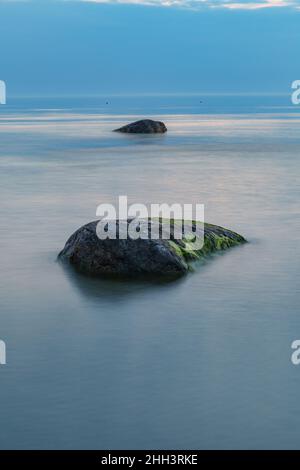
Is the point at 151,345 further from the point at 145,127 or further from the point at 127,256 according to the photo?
the point at 145,127

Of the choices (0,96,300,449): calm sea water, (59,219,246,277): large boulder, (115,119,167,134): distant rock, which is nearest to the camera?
(0,96,300,449): calm sea water

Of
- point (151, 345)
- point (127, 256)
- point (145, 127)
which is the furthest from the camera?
point (145, 127)

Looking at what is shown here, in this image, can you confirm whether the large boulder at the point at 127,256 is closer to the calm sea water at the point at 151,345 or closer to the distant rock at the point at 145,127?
the calm sea water at the point at 151,345

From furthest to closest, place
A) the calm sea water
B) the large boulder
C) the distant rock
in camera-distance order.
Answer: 1. the distant rock
2. the large boulder
3. the calm sea water

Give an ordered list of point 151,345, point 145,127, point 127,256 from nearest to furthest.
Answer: point 151,345
point 127,256
point 145,127

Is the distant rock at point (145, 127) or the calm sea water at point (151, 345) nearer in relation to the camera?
the calm sea water at point (151, 345)
